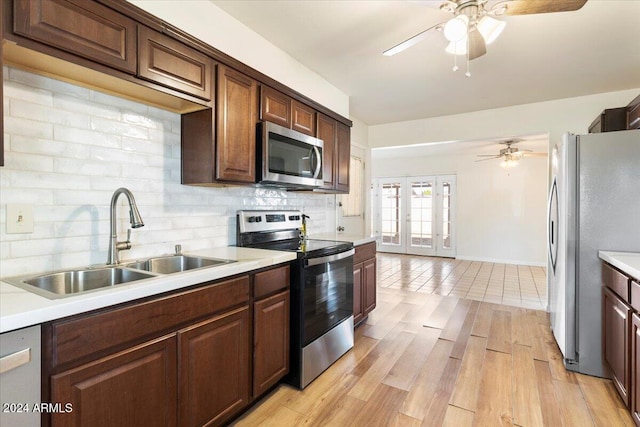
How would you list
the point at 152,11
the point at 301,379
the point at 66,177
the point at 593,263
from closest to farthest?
1. the point at 66,177
2. the point at 152,11
3. the point at 301,379
4. the point at 593,263

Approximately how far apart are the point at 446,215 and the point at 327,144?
18.2 ft

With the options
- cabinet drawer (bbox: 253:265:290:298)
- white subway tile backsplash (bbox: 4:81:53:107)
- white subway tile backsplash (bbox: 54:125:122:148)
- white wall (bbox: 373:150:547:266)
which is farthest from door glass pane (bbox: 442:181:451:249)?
white subway tile backsplash (bbox: 4:81:53:107)

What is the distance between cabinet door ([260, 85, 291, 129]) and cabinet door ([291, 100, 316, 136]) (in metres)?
0.07

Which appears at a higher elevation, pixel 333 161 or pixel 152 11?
pixel 152 11

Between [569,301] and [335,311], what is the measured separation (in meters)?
1.79

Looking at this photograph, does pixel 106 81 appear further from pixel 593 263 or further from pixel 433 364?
pixel 593 263

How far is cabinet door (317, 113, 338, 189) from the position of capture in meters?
2.93

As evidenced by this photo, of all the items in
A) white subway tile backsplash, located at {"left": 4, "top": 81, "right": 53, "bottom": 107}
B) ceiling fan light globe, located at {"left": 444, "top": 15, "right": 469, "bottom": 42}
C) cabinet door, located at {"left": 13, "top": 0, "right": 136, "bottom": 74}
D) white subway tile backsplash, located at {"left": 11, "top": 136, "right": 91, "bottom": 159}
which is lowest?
white subway tile backsplash, located at {"left": 11, "top": 136, "right": 91, "bottom": 159}

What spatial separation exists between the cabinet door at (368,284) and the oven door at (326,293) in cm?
45

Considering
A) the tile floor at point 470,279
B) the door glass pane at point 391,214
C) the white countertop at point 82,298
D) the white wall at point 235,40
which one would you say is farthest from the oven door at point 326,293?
the door glass pane at point 391,214

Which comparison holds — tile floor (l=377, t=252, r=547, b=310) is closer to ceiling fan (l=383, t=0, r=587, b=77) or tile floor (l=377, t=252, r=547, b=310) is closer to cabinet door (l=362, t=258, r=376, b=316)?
cabinet door (l=362, t=258, r=376, b=316)

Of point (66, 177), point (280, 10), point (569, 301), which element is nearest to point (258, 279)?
point (66, 177)

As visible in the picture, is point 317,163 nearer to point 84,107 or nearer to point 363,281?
point 363,281

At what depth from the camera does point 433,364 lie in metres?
2.45
